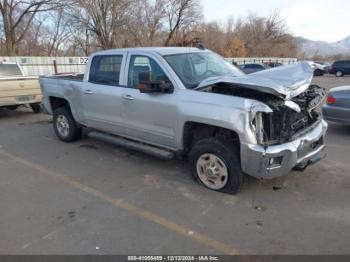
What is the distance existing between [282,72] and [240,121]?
52.1 inches

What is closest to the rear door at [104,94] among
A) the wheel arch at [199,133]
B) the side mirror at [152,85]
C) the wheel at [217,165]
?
the side mirror at [152,85]

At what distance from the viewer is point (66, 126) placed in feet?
21.9

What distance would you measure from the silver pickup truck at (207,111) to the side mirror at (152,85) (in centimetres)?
1

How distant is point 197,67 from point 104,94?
5.54ft

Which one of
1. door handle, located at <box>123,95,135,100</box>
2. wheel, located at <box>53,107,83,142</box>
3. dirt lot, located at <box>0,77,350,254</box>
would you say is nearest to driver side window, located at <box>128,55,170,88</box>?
door handle, located at <box>123,95,135,100</box>

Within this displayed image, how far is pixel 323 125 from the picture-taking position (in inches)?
182

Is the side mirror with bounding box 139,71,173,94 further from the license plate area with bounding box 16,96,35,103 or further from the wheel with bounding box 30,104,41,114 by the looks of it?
the wheel with bounding box 30,104,41,114

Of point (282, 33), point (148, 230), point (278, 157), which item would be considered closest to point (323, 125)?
point (278, 157)

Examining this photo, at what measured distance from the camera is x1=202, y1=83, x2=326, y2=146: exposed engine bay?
3.74 m

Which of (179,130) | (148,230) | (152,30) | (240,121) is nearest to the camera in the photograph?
(148,230)

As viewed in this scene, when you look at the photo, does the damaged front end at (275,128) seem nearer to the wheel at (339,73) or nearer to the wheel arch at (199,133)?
the wheel arch at (199,133)

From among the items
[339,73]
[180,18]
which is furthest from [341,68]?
[180,18]

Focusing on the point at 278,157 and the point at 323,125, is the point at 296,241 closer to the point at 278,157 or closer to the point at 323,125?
the point at 278,157

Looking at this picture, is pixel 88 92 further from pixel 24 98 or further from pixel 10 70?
pixel 10 70
